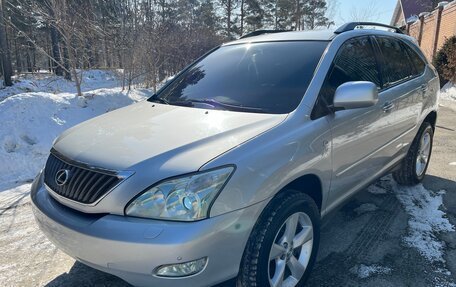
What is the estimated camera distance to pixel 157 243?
180cm

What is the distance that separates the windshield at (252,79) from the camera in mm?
2719

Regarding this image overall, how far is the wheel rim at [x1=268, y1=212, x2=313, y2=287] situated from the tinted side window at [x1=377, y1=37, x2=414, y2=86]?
6.16 ft

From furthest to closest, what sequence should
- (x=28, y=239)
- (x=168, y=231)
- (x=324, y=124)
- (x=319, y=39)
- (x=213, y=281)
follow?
(x=28, y=239) < (x=319, y=39) < (x=324, y=124) < (x=213, y=281) < (x=168, y=231)

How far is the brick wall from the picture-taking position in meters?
15.3

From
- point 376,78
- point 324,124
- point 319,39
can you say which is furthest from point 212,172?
point 376,78

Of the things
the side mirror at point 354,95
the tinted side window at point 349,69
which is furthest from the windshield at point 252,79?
the side mirror at point 354,95

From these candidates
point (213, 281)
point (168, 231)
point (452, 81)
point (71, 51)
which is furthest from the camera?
point (452, 81)

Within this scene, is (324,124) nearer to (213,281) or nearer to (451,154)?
(213,281)

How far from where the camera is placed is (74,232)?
2.01 meters

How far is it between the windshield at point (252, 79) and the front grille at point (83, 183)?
1067 mm

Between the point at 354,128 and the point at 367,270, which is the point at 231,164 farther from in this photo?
the point at 367,270

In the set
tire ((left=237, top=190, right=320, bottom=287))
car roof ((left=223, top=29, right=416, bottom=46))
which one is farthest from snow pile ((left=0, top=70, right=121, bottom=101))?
tire ((left=237, top=190, right=320, bottom=287))

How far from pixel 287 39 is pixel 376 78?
92 cm

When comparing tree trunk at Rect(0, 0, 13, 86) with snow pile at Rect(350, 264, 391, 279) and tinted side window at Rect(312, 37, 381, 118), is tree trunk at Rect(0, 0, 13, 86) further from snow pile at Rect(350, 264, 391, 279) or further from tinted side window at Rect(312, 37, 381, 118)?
snow pile at Rect(350, 264, 391, 279)
